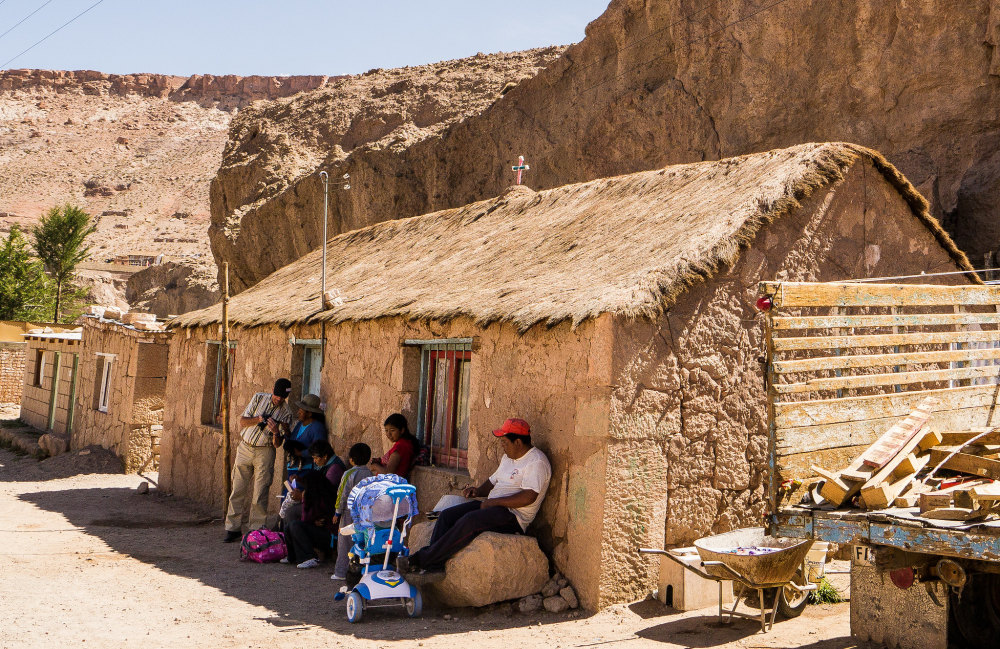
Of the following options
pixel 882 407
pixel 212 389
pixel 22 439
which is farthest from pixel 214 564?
pixel 22 439

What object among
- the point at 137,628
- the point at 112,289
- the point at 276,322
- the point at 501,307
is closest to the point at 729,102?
the point at 276,322

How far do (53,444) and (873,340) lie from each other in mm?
16162

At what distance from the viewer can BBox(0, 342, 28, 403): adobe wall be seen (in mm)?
25212

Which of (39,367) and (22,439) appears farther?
(39,367)

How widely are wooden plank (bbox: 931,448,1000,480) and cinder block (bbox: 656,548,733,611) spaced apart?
1.69m

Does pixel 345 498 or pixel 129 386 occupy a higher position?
pixel 129 386

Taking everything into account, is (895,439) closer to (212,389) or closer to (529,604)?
(529,604)

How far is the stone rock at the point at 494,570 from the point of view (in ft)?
19.8

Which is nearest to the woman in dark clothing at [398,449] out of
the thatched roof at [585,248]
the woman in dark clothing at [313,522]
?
the woman in dark clothing at [313,522]

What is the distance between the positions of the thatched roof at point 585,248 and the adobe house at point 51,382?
309 inches

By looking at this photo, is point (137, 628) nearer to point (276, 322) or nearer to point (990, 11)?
point (276, 322)

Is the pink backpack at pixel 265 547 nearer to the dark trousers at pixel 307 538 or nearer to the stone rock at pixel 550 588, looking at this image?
the dark trousers at pixel 307 538

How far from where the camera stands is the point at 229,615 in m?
6.36

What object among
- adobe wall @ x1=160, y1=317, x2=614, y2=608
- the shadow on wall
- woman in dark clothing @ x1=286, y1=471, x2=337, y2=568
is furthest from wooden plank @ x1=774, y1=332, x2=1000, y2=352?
woman in dark clothing @ x1=286, y1=471, x2=337, y2=568
